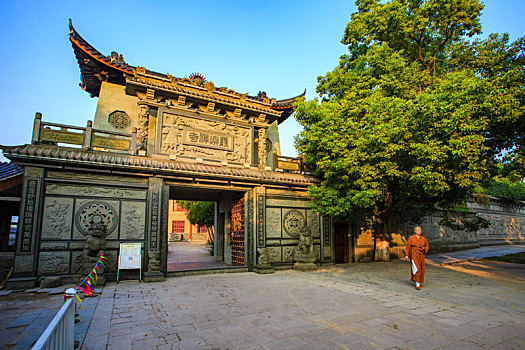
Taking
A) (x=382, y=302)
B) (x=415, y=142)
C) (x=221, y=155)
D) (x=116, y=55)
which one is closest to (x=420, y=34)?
(x=415, y=142)

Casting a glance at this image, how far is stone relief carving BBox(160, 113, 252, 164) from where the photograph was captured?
33.0 ft

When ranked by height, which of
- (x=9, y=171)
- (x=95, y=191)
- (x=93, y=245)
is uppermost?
(x=9, y=171)

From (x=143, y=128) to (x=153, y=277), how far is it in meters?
4.89

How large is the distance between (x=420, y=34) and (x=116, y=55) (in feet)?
40.4

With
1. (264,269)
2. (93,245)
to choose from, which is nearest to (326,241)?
(264,269)

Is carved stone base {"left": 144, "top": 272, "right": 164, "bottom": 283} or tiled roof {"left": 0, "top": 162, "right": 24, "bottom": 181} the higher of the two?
tiled roof {"left": 0, "top": 162, "right": 24, "bottom": 181}

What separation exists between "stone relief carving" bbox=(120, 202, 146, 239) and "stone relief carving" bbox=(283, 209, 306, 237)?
17.2ft

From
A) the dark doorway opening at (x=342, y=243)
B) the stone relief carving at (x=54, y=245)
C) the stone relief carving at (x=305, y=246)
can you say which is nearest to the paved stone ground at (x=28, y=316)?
the stone relief carving at (x=54, y=245)

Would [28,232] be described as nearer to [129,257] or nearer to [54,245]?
[54,245]

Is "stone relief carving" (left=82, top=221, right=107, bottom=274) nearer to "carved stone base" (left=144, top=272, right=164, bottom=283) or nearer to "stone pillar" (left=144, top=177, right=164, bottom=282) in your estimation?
"stone pillar" (left=144, top=177, right=164, bottom=282)

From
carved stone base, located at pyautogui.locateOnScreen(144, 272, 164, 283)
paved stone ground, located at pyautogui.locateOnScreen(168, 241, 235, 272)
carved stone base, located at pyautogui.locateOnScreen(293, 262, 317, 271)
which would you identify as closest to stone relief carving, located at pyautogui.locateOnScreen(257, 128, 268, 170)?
carved stone base, located at pyautogui.locateOnScreen(293, 262, 317, 271)

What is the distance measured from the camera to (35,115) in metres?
8.20

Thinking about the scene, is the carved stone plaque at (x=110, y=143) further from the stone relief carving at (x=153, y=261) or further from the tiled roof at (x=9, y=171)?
the stone relief carving at (x=153, y=261)

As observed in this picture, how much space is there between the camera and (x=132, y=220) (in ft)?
28.8
